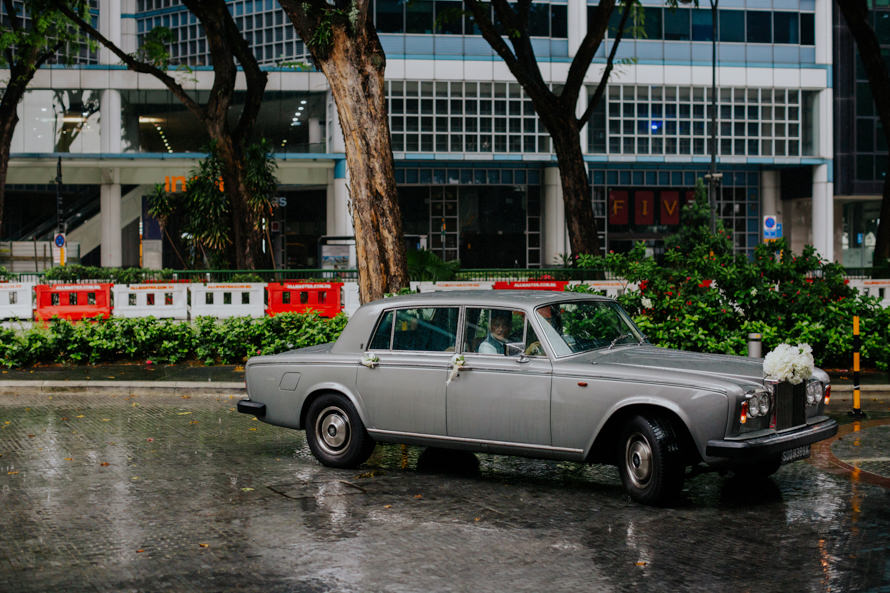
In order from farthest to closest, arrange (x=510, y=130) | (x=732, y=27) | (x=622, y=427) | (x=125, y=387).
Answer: (x=732, y=27)
(x=510, y=130)
(x=125, y=387)
(x=622, y=427)

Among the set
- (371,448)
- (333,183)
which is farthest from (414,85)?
(371,448)

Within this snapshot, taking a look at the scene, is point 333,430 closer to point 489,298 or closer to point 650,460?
point 489,298

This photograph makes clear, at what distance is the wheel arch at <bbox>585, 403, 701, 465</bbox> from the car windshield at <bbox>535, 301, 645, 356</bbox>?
26.3 inches

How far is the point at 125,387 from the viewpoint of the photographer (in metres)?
14.0

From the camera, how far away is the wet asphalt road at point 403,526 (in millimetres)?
5668

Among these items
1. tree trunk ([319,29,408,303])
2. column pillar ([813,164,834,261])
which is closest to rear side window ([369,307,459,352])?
tree trunk ([319,29,408,303])

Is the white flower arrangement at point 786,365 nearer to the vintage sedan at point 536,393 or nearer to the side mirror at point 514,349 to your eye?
the vintage sedan at point 536,393

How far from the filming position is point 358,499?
7.66 metres

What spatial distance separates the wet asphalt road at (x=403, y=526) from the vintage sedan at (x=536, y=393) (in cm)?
38

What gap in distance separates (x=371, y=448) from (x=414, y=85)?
126 feet

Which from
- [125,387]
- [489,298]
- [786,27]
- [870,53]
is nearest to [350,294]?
[125,387]

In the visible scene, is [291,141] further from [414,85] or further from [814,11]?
[814,11]

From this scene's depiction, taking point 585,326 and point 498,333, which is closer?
point 498,333

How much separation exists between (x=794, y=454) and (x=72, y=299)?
20.7 m
